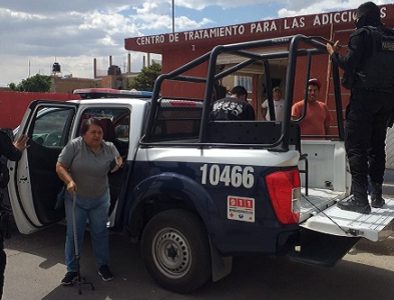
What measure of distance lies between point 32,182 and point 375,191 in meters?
3.32

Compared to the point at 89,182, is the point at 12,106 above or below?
above

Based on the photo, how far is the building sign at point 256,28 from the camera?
9555 millimetres

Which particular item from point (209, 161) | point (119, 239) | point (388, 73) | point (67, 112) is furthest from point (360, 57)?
point (119, 239)

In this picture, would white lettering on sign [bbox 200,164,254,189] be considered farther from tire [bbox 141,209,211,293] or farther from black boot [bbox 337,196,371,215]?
black boot [bbox 337,196,371,215]

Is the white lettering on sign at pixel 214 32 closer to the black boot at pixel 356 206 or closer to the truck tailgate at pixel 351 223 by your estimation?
the black boot at pixel 356 206

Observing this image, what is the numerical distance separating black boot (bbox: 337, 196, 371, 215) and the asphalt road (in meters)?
0.80

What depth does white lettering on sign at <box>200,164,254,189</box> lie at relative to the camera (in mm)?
3729

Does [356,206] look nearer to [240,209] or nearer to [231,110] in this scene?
[240,209]

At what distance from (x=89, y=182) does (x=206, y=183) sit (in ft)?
3.76

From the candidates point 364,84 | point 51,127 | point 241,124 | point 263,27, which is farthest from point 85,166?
point 263,27

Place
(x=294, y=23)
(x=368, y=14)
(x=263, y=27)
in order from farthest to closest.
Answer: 1. (x=263, y=27)
2. (x=294, y=23)
3. (x=368, y=14)

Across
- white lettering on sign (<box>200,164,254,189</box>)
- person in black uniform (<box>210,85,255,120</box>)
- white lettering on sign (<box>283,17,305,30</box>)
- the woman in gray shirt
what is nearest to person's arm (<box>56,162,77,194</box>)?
the woman in gray shirt

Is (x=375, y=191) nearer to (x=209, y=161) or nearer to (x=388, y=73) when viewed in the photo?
(x=388, y=73)

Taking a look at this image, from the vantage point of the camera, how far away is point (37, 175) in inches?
197
